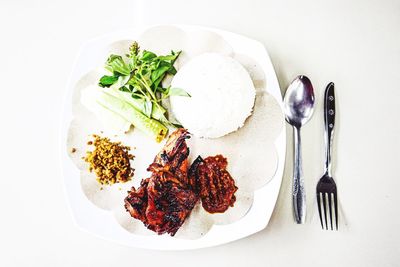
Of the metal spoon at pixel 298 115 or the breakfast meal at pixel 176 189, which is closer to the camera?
the breakfast meal at pixel 176 189

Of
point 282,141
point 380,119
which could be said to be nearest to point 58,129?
point 282,141

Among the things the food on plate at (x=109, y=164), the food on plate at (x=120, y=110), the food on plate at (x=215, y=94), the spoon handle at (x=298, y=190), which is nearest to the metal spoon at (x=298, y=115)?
the spoon handle at (x=298, y=190)

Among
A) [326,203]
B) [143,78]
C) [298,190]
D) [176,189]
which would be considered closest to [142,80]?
[143,78]

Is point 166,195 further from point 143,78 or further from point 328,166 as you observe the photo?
point 328,166

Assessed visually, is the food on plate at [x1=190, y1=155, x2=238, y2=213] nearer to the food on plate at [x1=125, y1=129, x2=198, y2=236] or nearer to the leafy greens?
the food on plate at [x1=125, y1=129, x2=198, y2=236]

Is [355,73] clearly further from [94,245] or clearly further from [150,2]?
[94,245]

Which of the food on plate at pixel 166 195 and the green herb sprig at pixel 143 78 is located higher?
the green herb sprig at pixel 143 78

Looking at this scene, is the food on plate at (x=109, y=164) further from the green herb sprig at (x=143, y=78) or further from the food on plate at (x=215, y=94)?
the food on plate at (x=215, y=94)
